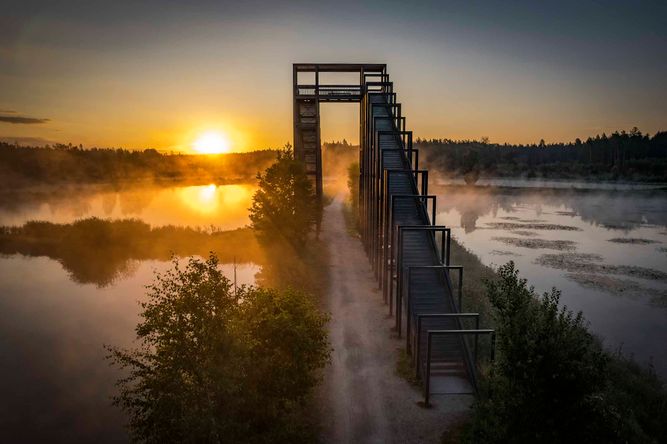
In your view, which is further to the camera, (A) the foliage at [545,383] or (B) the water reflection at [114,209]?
(B) the water reflection at [114,209]

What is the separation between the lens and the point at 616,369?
18609 millimetres

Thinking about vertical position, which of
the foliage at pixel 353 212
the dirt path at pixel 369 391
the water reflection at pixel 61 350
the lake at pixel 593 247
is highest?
the foliage at pixel 353 212

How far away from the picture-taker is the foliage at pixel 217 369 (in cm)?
1084

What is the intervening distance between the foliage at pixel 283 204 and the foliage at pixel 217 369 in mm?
22262

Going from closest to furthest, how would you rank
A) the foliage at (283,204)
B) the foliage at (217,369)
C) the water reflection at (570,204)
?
the foliage at (217,369) < the foliage at (283,204) < the water reflection at (570,204)

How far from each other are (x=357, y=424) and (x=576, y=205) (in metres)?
90.0

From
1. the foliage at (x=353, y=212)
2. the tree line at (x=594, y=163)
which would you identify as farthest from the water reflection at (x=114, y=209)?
the tree line at (x=594, y=163)

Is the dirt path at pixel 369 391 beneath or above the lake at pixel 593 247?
above

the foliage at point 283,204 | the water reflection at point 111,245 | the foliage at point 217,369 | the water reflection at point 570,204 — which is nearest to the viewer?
the foliage at point 217,369

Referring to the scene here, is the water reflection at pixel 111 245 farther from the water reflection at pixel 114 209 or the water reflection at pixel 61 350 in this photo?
the water reflection at pixel 114 209

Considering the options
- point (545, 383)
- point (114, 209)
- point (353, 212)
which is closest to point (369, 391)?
point (545, 383)

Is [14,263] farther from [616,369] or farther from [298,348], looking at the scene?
[616,369]

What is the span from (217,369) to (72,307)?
962 inches

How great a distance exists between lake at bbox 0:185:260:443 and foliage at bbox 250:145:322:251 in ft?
13.2
